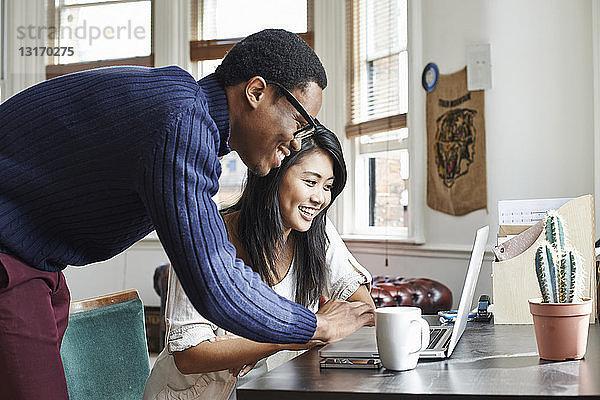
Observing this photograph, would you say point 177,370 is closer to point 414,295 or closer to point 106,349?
point 106,349

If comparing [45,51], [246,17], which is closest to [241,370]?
[246,17]

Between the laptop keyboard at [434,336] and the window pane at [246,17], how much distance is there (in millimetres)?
4064

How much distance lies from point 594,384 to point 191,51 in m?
5.09

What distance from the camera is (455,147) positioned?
4.14 m

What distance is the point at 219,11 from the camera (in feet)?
18.9

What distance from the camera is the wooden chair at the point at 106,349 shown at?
157cm

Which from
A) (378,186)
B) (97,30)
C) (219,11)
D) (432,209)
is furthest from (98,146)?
(97,30)

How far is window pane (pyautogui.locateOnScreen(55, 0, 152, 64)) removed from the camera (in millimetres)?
6035

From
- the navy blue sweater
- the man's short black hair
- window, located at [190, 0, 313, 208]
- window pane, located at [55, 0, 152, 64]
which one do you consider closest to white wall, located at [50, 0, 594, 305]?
window, located at [190, 0, 313, 208]

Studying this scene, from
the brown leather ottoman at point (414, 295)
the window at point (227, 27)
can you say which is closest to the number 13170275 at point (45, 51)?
the window at point (227, 27)

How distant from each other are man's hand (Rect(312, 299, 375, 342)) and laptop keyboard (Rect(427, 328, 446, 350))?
14cm

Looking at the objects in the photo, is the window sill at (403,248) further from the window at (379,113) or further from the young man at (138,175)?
the young man at (138,175)

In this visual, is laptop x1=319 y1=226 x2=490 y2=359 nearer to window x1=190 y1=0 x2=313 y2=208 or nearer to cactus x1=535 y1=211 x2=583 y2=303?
cactus x1=535 y1=211 x2=583 y2=303

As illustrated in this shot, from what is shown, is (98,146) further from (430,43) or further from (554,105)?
(430,43)
